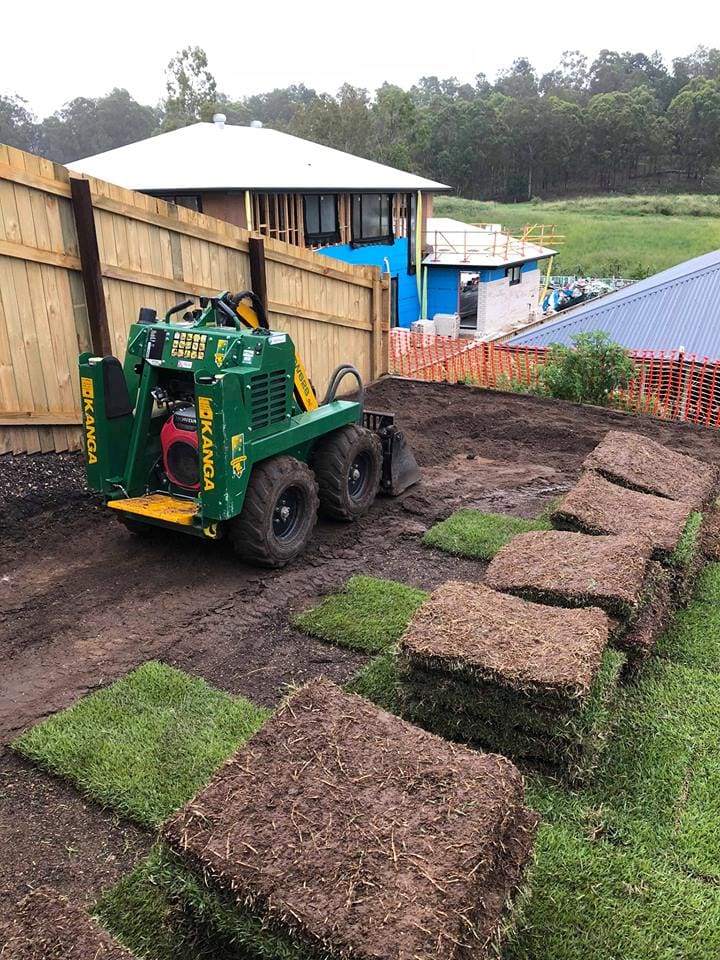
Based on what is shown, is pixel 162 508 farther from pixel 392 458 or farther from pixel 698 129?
pixel 698 129

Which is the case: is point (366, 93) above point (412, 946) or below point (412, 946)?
above

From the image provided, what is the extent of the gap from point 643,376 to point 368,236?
→ 39.8 ft

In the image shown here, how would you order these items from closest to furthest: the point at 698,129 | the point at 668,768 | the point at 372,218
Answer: the point at 668,768, the point at 372,218, the point at 698,129

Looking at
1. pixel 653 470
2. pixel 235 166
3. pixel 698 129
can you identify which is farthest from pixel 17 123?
pixel 653 470

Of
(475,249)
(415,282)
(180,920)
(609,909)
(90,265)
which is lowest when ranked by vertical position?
(609,909)

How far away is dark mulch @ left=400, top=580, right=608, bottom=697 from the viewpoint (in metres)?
4.15

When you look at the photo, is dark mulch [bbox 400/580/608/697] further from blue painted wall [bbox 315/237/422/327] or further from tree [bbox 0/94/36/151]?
tree [bbox 0/94/36/151]

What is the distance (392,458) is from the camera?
872cm

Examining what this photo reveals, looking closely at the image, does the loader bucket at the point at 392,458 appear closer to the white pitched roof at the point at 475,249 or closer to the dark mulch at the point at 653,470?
the dark mulch at the point at 653,470

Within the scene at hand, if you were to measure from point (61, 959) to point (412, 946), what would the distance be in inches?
47.1

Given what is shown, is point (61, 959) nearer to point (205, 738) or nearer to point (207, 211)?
point (205, 738)

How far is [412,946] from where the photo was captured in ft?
8.71

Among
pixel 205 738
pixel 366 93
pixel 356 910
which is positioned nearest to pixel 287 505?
pixel 205 738

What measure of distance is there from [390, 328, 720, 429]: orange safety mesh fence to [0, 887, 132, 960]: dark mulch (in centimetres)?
1113
